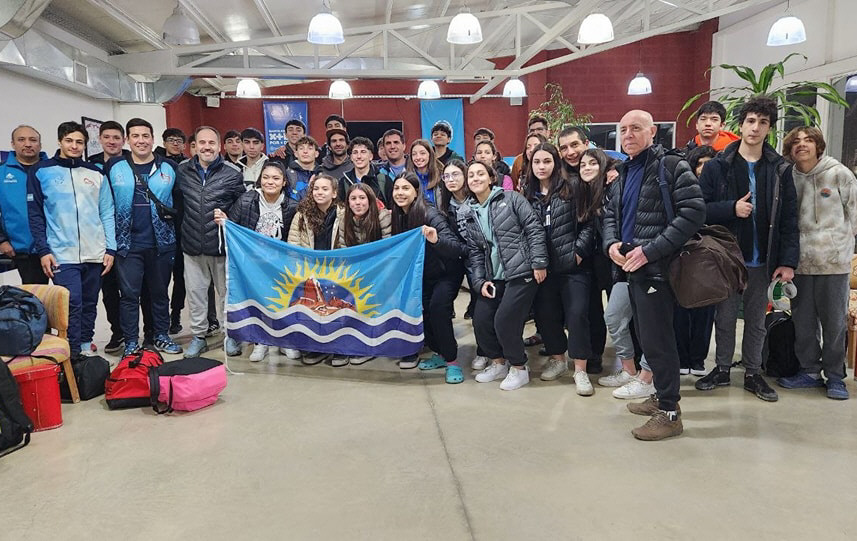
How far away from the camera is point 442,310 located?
3973 millimetres

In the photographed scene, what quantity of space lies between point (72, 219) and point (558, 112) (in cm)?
912

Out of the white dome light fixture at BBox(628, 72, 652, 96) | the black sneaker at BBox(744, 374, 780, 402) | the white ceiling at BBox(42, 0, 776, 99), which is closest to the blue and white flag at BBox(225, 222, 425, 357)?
the black sneaker at BBox(744, 374, 780, 402)

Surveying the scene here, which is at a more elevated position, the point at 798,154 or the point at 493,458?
Answer: the point at 798,154

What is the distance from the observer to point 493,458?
9.16 feet

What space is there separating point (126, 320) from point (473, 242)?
2.57 meters

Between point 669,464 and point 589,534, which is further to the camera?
point 669,464

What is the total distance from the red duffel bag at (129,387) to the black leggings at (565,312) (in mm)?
2418

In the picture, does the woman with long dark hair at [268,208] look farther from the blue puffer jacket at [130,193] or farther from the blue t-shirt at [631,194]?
the blue t-shirt at [631,194]

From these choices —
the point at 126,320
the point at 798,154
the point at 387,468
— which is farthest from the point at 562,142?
the point at 126,320

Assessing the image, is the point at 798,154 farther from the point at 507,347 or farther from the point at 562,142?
the point at 507,347

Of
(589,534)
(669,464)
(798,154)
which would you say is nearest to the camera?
(589,534)

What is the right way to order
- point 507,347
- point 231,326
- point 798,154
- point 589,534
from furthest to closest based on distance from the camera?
1. point 231,326
2. point 507,347
3. point 798,154
4. point 589,534

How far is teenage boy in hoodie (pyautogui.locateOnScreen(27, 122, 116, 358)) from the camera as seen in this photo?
392 cm

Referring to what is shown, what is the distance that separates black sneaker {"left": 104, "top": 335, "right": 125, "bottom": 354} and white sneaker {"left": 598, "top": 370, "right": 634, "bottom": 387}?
3.60 m
